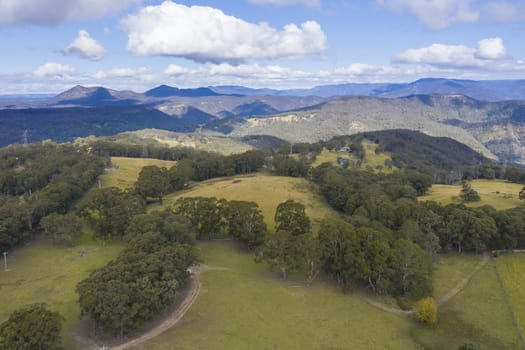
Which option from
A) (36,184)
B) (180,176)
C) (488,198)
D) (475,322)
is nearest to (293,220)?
(475,322)

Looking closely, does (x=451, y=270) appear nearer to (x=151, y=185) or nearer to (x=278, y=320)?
(x=278, y=320)

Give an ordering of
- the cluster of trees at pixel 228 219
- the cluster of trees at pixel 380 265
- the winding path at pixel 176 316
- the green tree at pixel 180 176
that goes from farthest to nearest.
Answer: the green tree at pixel 180 176
the cluster of trees at pixel 228 219
the cluster of trees at pixel 380 265
the winding path at pixel 176 316

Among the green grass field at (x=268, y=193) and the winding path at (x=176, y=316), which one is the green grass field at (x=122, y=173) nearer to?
the green grass field at (x=268, y=193)

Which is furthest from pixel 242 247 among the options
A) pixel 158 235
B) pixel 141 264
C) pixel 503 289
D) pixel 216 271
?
pixel 503 289

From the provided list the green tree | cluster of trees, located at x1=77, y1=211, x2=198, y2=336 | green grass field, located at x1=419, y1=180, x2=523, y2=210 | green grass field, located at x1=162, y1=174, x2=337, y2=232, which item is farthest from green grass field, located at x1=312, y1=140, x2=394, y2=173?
cluster of trees, located at x1=77, y1=211, x2=198, y2=336

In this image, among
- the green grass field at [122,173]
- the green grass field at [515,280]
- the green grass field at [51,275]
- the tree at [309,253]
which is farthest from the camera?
the green grass field at [122,173]

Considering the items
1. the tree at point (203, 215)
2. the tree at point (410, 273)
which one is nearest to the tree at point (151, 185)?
the tree at point (203, 215)
